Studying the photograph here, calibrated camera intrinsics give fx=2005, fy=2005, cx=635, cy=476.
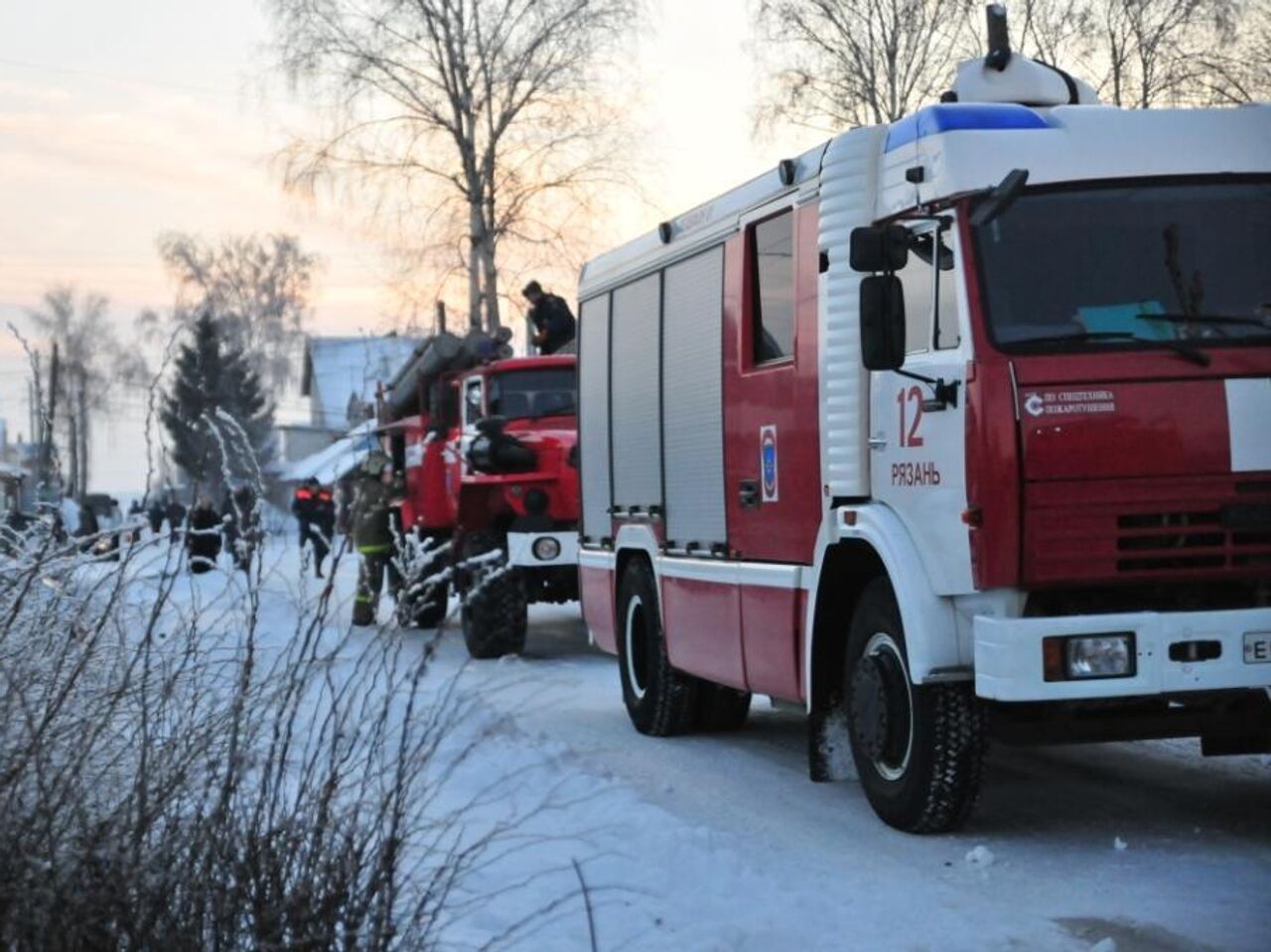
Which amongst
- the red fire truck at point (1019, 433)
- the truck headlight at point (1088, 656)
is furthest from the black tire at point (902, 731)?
the truck headlight at point (1088, 656)

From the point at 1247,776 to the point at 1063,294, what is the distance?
10.1ft

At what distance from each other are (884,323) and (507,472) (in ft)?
31.7

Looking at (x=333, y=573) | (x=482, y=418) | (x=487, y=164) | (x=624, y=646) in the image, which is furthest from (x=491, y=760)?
(x=487, y=164)

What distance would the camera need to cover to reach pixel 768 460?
9.54m

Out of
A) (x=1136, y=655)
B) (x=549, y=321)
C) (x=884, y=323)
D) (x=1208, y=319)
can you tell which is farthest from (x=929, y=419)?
(x=549, y=321)

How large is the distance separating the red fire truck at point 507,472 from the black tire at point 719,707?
4.05 m

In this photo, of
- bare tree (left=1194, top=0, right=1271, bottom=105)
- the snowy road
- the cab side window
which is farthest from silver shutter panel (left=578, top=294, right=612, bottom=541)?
bare tree (left=1194, top=0, right=1271, bottom=105)

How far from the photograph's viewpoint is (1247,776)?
948 centimetres

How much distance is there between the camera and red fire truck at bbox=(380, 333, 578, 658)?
658 inches

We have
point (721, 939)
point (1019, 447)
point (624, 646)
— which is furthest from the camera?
point (624, 646)

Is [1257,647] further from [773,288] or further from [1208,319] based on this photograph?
[773,288]

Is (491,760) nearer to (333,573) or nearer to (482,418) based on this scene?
(333,573)

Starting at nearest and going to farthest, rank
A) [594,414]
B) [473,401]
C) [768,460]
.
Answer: [768,460], [594,414], [473,401]

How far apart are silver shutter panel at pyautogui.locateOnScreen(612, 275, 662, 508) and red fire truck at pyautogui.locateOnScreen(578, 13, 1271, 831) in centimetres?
223
